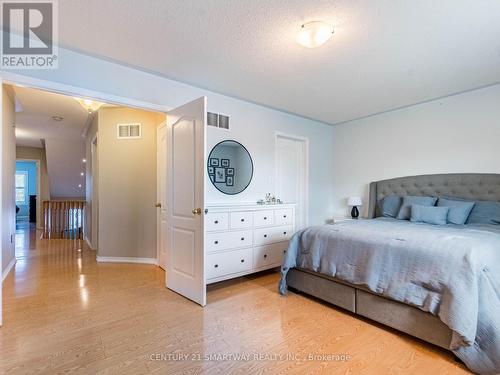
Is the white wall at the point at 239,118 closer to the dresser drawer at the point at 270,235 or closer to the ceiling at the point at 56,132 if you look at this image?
the dresser drawer at the point at 270,235

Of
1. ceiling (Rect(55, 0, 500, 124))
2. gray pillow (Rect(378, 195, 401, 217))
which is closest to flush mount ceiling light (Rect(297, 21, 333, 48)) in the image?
ceiling (Rect(55, 0, 500, 124))

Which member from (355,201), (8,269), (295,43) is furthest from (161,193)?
(355,201)

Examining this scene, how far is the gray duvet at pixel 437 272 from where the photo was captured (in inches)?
65.1

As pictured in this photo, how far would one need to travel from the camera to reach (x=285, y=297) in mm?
2840

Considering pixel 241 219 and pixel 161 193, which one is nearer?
pixel 241 219

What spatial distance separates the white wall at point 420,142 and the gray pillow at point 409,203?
533 mm

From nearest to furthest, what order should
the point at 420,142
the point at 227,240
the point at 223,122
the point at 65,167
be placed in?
1. the point at 227,240
2. the point at 223,122
3. the point at 420,142
4. the point at 65,167

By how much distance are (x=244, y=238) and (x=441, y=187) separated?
9.54 feet

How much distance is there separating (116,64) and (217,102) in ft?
4.19

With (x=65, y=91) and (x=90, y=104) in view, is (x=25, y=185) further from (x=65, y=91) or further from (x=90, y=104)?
(x=65, y=91)

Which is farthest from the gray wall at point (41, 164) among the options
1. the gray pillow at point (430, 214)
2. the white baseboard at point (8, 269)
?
the gray pillow at point (430, 214)

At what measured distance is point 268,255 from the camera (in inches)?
138

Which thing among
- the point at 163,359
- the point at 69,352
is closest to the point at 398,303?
the point at 163,359

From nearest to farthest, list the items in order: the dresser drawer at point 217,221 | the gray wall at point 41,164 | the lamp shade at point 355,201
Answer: the dresser drawer at point 217,221 < the lamp shade at point 355,201 < the gray wall at point 41,164
